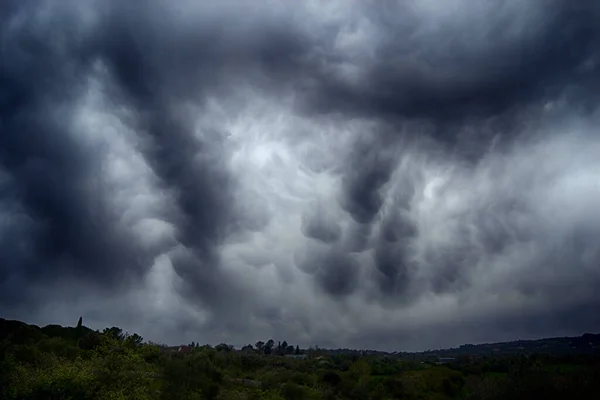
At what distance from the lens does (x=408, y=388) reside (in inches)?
3930

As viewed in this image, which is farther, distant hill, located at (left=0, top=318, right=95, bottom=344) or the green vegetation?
distant hill, located at (left=0, top=318, right=95, bottom=344)

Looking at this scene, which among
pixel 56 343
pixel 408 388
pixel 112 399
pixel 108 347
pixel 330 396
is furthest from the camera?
pixel 408 388

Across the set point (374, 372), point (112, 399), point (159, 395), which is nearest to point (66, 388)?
point (112, 399)

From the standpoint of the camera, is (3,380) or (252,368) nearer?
(3,380)

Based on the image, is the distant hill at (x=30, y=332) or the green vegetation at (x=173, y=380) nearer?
the green vegetation at (x=173, y=380)

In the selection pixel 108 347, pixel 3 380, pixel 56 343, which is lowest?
pixel 3 380

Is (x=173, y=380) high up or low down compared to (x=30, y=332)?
down

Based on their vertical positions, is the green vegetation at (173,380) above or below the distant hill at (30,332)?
below

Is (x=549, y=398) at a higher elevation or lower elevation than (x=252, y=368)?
lower

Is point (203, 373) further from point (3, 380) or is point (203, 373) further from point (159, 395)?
point (3, 380)

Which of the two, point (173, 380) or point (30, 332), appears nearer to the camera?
Answer: point (173, 380)

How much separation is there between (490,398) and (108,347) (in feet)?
133

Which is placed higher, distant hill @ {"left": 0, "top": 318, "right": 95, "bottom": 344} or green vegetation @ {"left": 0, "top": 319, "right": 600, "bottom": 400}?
distant hill @ {"left": 0, "top": 318, "right": 95, "bottom": 344}

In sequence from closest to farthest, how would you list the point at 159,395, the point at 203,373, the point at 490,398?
the point at 490,398, the point at 159,395, the point at 203,373
